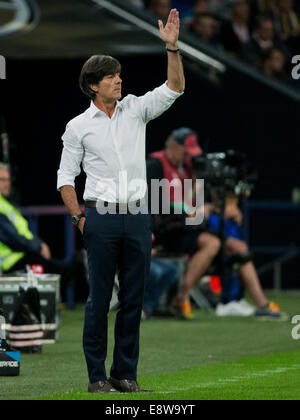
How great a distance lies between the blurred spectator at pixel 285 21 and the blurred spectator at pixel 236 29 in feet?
2.17

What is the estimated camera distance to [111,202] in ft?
21.9

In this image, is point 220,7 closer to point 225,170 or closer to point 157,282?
point 225,170

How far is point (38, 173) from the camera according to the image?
16.8m

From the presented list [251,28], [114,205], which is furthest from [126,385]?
[251,28]

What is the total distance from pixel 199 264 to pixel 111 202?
21.2 feet

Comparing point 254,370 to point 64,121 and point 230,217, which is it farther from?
point 64,121

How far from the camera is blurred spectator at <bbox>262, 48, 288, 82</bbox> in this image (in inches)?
711

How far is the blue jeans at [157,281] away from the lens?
12906 millimetres

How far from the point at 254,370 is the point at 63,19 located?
7176mm

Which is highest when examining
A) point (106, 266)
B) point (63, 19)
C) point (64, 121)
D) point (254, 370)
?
point (63, 19)

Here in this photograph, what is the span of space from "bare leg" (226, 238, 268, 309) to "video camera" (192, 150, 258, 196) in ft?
2.30

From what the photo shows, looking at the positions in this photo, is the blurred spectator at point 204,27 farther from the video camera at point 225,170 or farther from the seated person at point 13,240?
the seated person at point 13,240

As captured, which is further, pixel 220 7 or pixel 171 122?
pixel 220 7
